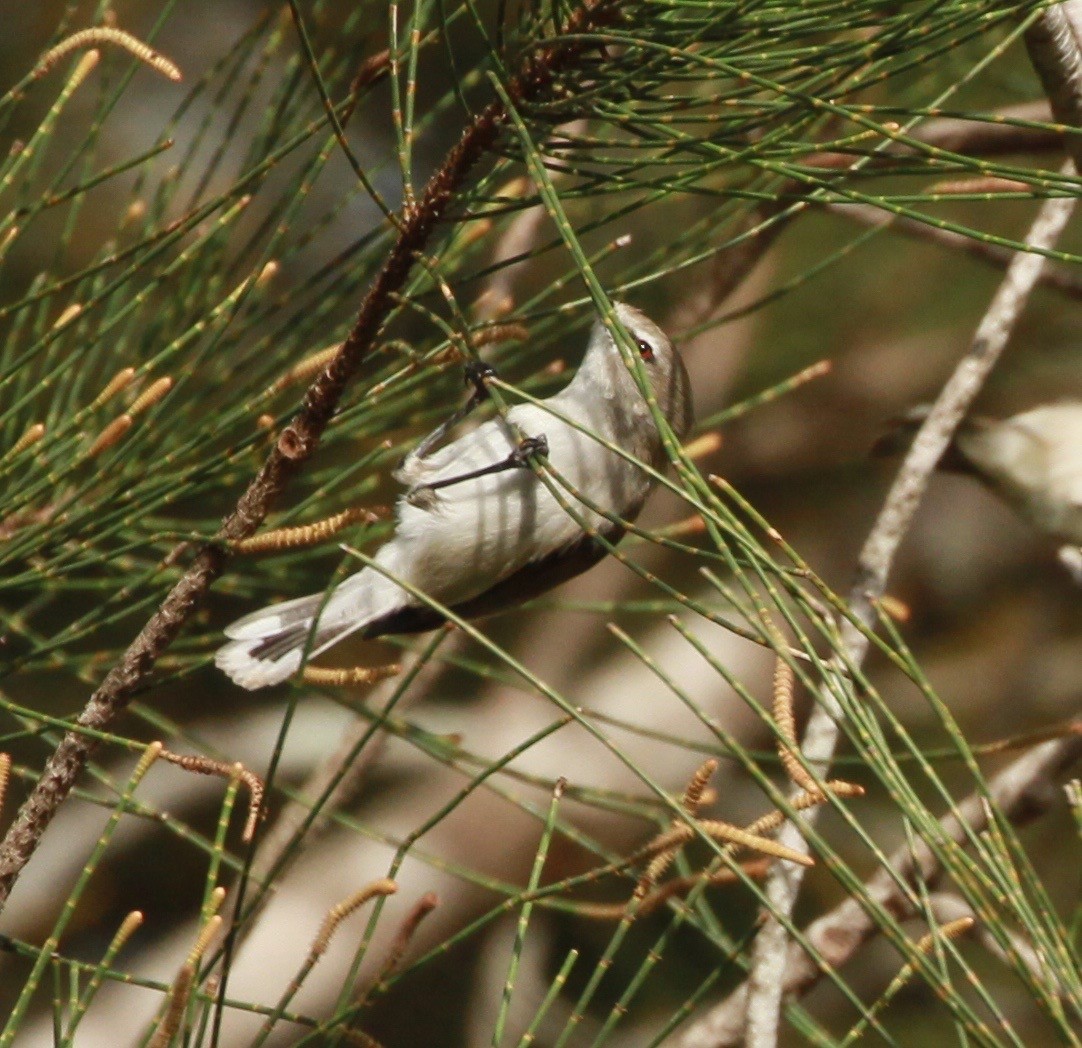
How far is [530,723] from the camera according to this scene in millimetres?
4059

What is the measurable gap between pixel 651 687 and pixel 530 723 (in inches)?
14.5

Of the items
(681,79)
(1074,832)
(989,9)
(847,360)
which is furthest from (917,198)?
(847,360)

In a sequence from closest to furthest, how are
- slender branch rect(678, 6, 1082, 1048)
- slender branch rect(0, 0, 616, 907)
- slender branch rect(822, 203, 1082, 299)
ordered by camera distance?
slender branch rect(0, 0, 616, 907) < slender branch rect(678, 6, 1082, 1048) < slender branch rect(822, 203, 1082, 299)

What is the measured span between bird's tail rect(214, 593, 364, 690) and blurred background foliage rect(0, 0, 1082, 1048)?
4 cm

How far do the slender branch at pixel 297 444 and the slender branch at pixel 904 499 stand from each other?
1.72 ft

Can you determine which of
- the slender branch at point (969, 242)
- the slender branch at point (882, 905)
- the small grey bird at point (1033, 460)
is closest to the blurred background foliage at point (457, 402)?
the slender branch at point (969, 242)

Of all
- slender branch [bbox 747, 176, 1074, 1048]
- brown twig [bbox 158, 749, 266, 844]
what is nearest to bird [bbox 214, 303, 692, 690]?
slender branch [bbox 747, 176, 1074, 1048]

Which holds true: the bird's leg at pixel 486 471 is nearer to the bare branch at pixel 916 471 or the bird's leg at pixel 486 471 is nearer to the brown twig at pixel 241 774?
the bare branch at pixel 916 471

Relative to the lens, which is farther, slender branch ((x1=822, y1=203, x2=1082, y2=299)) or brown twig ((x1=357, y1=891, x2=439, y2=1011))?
slender branch ((x1=822, y1=203, x2=1082, y2=299))

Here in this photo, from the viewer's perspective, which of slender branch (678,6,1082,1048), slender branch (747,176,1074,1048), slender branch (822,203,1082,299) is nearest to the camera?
slender branch (678,6,1082,1048)

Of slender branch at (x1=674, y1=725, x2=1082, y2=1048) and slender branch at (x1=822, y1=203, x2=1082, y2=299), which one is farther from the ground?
slender branch at (x1=822, y1=203, x2=1082, y2=299)

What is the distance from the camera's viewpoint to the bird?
1.89 meters

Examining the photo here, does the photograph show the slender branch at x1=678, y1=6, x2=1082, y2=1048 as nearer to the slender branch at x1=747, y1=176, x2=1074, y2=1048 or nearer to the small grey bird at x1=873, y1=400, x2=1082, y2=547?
the slender branch at x1=747, y1=176, x2=1074, y2=1048

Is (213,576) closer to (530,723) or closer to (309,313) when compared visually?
(309,313)
